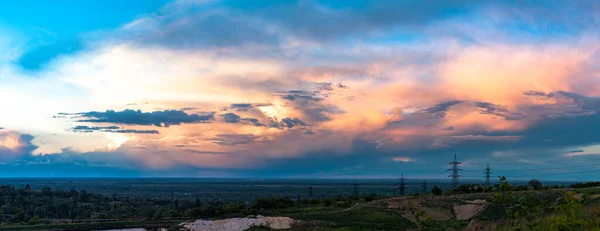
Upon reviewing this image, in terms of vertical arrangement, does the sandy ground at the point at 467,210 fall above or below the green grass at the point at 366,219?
above

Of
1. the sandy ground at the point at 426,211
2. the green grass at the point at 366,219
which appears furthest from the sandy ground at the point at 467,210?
the green grass at the point at 366,219

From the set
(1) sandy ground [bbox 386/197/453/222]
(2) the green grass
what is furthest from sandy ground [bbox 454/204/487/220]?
(2) the green grass

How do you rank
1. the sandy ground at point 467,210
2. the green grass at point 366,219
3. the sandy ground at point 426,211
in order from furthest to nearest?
the sandy ground at point 426,211, the sandy ground at point 467,210, the green grass at point 366,219

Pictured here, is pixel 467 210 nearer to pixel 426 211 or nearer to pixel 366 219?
pixel 426 211

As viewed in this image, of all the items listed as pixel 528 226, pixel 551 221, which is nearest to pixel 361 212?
pixel 528 226

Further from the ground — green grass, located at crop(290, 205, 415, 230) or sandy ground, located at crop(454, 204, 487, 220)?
sandy ground, located at crop(454, 204, 487, 220)

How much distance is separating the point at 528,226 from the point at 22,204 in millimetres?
62425

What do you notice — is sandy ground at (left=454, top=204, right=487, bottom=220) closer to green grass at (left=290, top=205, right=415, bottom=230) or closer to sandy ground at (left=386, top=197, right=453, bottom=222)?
sandy ground at (left=386, top=197, right=453, bottom=222)

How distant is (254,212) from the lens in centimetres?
4303

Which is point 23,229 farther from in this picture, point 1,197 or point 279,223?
point 1,197

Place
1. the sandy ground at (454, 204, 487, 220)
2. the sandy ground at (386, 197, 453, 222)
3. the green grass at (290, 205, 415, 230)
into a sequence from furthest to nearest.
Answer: the sandy ground at (386, 197, 453, 222)
the sandy ground at (454, 204, 487, 220)
the green grass at (290, 205, 415, 230)

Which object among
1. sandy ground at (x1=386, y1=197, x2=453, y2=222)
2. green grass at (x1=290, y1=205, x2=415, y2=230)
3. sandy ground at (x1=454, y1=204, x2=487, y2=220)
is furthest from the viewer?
sandy ground at (x1=386, y1=197, x2=453, y2=222)

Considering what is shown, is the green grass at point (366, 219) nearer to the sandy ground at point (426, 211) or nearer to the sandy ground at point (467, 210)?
the sandy ground at point (426, 211)

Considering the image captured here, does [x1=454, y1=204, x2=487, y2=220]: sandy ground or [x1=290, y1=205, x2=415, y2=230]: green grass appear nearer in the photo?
[x1=290, y1=205, x2=415, y2=230]: green grass
